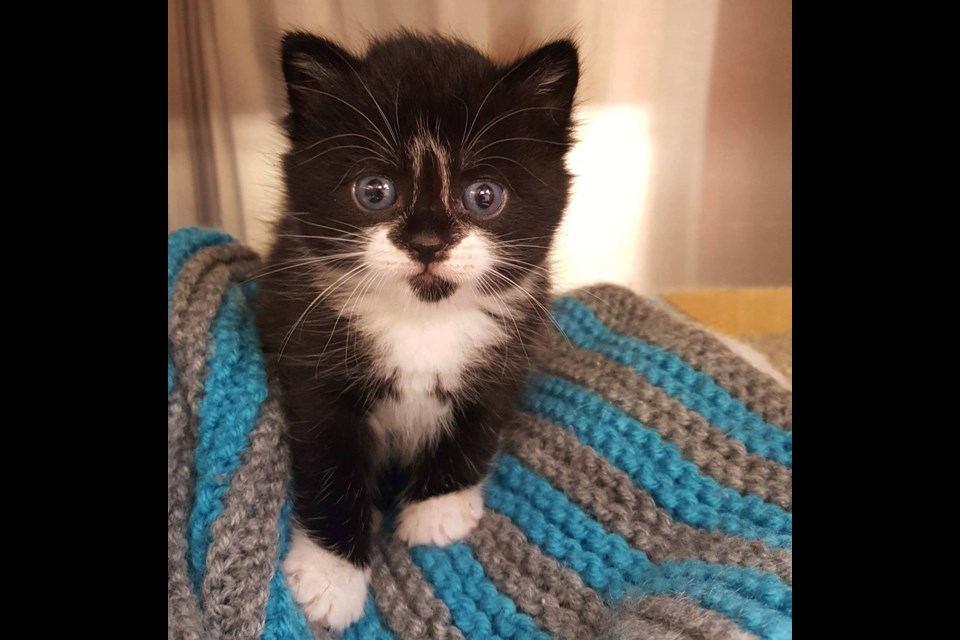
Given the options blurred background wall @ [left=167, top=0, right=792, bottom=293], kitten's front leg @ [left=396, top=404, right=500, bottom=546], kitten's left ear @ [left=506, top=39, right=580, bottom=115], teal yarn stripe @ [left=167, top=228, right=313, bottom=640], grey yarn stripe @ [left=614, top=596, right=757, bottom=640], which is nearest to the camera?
grey yarn stripe @ [left=614, top=596, right=757, bottom=640]

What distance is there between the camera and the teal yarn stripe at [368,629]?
1.07 meters

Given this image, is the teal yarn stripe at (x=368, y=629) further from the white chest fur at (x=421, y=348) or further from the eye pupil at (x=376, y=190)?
the eye pupil at (x=376, y=190)

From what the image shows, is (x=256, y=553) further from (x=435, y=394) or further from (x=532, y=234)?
(x=532, y=234)

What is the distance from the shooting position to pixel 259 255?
152 centimetres

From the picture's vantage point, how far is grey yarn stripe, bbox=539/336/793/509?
1127mm

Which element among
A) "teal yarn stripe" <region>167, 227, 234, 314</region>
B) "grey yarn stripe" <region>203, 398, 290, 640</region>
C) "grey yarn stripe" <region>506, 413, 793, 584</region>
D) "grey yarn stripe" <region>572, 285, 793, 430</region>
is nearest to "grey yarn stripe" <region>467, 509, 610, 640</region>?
"grey yarn stripe" <region>506, 413, 793, 584</region>

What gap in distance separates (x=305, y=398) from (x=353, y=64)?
0.50 metres

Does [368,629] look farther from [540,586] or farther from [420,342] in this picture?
[420,342]

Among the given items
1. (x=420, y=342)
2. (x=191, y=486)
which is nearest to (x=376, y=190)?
(x=420, y=342)

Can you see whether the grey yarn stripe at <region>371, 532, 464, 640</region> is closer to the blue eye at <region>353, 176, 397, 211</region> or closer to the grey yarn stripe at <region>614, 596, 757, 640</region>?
the grey yarn stripe at <region>614, 596, 757, 640</region>

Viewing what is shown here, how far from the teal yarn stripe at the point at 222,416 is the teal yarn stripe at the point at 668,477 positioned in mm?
535

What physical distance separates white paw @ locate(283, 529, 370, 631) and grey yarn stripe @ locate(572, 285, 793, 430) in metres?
0.67
